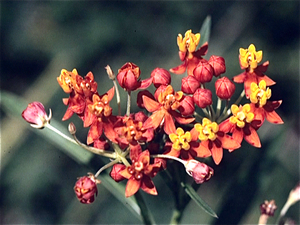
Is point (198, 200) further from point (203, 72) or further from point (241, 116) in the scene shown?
point (203, 72)

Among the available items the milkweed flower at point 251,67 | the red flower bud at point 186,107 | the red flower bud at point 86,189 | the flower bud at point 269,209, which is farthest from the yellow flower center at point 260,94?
the red flower bud at point 86,189

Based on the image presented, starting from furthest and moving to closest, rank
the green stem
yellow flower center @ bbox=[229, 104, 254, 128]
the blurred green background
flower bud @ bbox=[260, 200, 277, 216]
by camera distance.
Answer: the blurred green background < flower bud @ bbox=[260, 200, 277, 216] < the green stem < yellow flower center @ bbox=[229, 104, 254, 128]

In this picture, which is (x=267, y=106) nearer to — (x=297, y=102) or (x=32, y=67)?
(x=297, y=102)

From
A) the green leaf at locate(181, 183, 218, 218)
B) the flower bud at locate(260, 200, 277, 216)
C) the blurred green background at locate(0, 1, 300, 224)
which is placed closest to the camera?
the green leaf at locate(181, 183, 218, 218)

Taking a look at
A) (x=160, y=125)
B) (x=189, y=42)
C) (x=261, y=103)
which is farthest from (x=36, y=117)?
(x=261, y=103)

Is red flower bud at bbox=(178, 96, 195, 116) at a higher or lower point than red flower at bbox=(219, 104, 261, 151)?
higher

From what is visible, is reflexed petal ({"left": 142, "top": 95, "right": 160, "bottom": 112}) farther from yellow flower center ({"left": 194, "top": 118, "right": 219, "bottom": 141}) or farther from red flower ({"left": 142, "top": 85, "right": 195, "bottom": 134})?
yellow flower center ({"left": 194, "top": 118, "right": 219, "bottom": 141})

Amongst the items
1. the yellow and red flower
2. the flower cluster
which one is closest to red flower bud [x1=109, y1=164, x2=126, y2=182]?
the flower cluster

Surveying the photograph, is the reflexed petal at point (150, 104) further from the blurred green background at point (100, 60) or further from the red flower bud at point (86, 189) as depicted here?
the blurred green background at point (100, 60)
